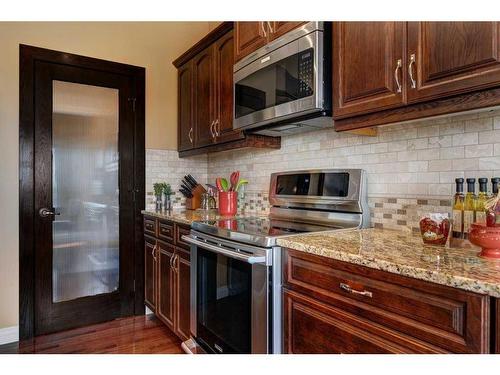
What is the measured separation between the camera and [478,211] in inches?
48.7

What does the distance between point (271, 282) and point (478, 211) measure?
0.83 metres

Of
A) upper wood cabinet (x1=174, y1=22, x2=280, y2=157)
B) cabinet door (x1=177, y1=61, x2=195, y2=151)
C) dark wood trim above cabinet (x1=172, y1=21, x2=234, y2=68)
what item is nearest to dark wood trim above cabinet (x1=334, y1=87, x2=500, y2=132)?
upper wood cabinet (x1=174, y1=22, x2=280, y2=157)

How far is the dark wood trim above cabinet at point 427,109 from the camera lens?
41.3 inches

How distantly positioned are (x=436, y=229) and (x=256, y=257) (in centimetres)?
69

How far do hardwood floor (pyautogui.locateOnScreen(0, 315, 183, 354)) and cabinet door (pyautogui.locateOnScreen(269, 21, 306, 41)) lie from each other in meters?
2.01

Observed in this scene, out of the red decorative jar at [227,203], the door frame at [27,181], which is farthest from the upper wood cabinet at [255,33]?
the door frame at [27,181]

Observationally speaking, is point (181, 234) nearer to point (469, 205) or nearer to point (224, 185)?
point (224, 185)

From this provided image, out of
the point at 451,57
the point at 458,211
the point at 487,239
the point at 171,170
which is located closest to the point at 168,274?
the point at 171,170

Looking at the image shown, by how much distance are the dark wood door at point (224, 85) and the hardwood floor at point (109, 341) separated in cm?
148

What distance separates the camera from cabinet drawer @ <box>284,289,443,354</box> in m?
0.98

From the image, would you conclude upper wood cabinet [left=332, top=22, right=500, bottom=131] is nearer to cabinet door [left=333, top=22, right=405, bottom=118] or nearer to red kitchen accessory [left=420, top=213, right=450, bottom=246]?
cabinet door [left=333, top=22, right=405, bottom=118]

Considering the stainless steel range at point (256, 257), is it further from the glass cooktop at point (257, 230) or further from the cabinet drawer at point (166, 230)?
the cabinet drawer at point (166, 230)

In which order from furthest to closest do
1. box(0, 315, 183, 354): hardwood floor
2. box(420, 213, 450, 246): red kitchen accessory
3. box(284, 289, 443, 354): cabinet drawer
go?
box(0, 315, 183, 354): hardwood floor
box(420, 213, 450, 246): red kitchen accessory
box(284, 289, 443, 354): cabinet drawer
